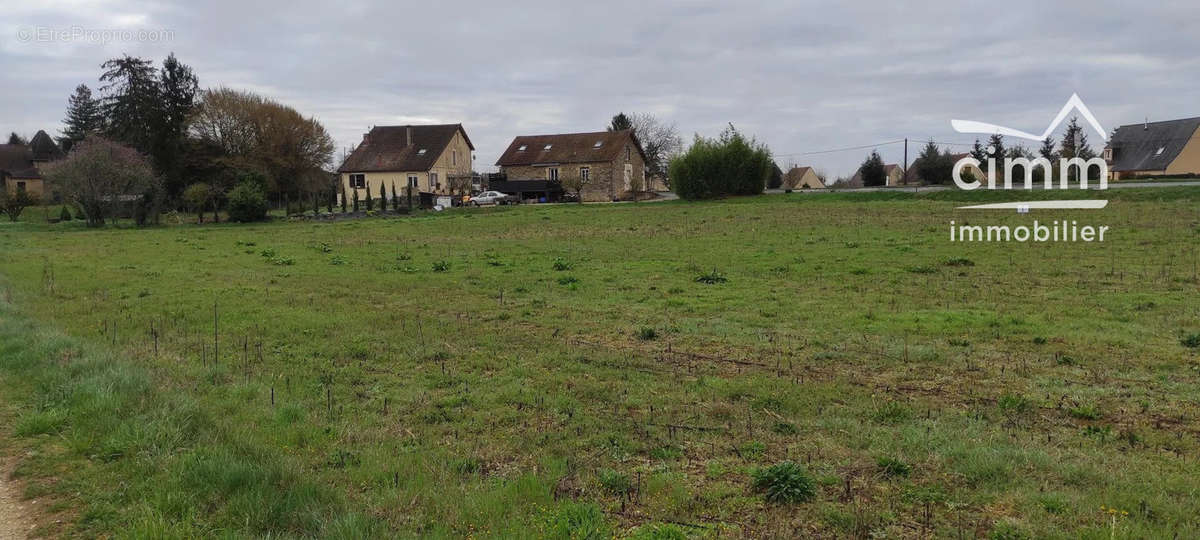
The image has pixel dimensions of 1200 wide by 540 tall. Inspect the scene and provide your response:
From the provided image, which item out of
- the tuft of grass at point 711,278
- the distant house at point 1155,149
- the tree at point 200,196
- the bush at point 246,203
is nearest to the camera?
the tuft of grass at point 711,278

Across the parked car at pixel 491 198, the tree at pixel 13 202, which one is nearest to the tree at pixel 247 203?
the parked car at pixel 491 198

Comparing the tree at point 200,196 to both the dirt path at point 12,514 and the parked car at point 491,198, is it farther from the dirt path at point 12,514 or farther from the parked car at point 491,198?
the dirt path at point 12,514

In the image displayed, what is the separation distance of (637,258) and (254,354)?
11749 millimetres

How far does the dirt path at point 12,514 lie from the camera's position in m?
4.19

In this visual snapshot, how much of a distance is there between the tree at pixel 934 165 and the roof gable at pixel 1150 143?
19838 millimetres

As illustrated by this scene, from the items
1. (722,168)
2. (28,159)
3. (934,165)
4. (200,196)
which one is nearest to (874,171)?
(934,165)

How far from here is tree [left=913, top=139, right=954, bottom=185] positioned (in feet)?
193

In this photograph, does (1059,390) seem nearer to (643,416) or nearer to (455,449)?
(643,416)

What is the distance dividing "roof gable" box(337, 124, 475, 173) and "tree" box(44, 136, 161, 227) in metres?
22.5

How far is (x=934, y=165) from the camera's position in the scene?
59.8 m

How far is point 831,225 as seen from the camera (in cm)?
2686

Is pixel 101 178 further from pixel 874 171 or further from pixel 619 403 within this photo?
pixel 874 171

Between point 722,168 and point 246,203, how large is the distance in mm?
31190

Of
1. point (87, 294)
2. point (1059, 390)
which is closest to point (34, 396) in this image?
point (87, 294)
